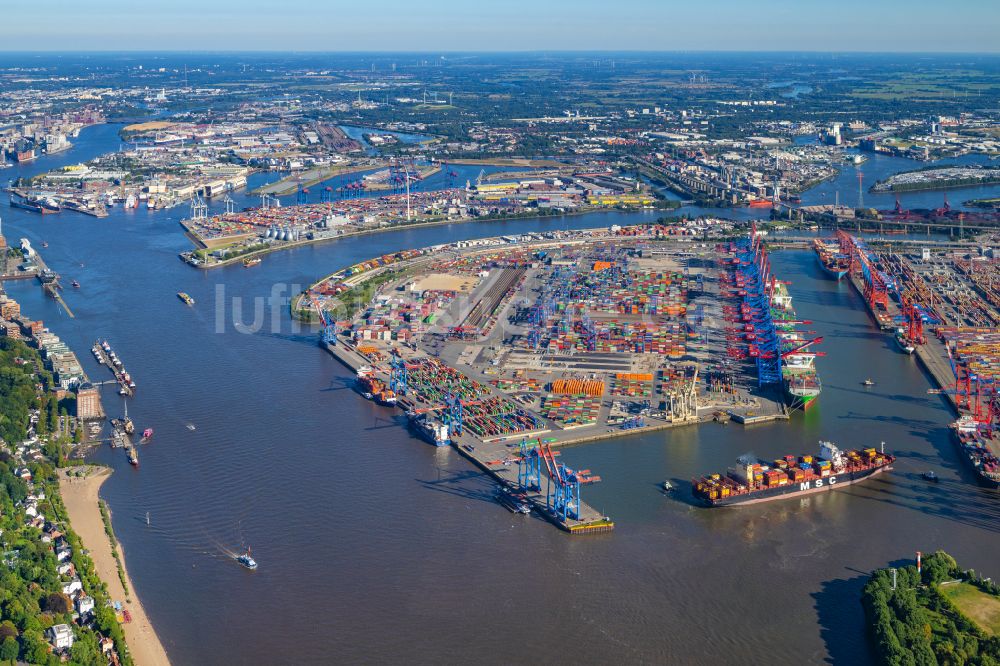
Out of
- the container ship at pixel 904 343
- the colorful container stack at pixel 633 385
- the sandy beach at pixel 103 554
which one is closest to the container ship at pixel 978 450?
the container ship at pixel 904 343

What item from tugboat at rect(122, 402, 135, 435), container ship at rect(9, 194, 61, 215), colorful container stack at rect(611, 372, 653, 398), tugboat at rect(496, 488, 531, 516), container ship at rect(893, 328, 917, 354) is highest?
container ship at rect(9, 194, 61, 215)

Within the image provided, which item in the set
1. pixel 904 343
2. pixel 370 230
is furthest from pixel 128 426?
pixel 370 230

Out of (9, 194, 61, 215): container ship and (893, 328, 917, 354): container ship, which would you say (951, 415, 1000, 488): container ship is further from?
(9, 194, 61, 215): container ship

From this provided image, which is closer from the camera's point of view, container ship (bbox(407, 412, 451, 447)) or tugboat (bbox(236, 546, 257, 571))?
tugboat (bbox(236, 546, 257, 571))

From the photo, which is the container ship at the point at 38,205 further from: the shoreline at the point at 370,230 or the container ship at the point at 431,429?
the container ship at the point at 431,429

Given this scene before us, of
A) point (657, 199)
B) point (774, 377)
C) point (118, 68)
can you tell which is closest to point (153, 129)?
point (657, 199)

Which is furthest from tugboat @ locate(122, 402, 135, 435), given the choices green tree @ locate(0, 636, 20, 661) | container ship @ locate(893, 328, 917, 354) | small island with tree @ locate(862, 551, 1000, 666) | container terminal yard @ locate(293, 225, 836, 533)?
container ship @ locate(893, 328, 917, 354)

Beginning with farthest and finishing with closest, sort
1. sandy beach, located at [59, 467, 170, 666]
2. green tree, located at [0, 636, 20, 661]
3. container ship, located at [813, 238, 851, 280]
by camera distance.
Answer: container ship, located at [813, 238, 851, 280]
sandy beach, located at [59, 467, 170, 666]
green tree, located at [0, 636, 20, 661]

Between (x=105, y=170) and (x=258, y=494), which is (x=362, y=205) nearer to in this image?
(x=105, y=170)
